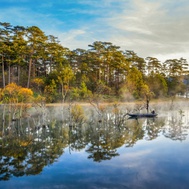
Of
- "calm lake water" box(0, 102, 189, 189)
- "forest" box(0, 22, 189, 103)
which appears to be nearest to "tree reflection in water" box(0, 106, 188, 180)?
"calm lake water" box(0, 102, 189, 189)

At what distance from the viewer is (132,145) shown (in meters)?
14.2

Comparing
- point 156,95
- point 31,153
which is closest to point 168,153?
point 31,153

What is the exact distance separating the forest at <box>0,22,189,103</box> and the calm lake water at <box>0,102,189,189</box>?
36.2 ft

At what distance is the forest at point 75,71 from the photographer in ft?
118

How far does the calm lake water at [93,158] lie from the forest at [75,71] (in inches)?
434

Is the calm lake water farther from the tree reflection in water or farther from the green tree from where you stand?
the green tree

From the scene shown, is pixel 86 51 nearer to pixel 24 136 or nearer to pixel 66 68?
pixel 66 68

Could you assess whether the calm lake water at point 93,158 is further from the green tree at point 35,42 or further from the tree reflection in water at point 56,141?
the green tree at point 35,42

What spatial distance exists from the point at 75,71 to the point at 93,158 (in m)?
37.2

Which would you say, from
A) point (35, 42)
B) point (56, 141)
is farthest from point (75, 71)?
point (56, 141)

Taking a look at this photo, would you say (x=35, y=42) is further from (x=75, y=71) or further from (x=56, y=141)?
(x=56, y=141)

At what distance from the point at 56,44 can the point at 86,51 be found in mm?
6539

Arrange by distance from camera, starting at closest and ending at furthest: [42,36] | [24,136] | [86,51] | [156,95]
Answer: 1. [24,136]
2. [42,36]
3. [86,51]
4. [156,95]

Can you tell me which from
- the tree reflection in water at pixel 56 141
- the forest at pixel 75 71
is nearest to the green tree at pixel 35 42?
Result: the forest at pixel 75 71
